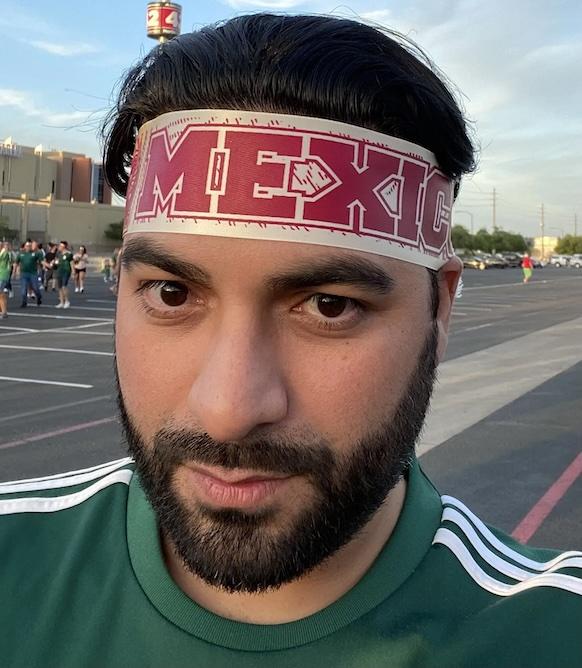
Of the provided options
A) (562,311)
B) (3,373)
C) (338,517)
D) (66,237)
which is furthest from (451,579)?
(66,237)

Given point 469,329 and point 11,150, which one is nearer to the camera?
point 469,329

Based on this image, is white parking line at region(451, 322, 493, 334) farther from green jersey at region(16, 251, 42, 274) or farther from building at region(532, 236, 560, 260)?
building at region(532, 236, 560, 260)

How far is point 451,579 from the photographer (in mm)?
1350

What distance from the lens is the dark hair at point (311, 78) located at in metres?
1.25

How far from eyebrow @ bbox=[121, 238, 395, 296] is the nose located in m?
0.09

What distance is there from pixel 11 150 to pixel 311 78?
202ft

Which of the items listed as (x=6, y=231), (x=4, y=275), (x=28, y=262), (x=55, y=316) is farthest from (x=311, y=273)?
(x=6, y=231)

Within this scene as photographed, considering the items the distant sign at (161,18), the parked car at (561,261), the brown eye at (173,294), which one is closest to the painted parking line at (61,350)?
the brown eye at (173,294)

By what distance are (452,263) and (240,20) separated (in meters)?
0.63

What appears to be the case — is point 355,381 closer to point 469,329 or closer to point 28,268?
point 469,329

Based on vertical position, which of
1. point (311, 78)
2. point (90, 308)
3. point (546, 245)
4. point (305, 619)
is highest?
point (546, 245)

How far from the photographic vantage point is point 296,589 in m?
1.29

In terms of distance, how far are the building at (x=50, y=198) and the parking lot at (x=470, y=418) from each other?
143 feet

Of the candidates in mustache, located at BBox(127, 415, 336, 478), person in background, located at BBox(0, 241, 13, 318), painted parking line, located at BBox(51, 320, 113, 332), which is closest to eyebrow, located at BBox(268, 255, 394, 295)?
mustache, located at BBox(127, 415, 336, 478)
